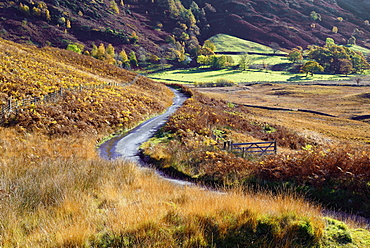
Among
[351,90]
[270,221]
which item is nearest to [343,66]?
[351,90]

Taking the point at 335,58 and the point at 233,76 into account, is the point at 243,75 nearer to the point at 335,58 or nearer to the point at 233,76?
the point at 233,76

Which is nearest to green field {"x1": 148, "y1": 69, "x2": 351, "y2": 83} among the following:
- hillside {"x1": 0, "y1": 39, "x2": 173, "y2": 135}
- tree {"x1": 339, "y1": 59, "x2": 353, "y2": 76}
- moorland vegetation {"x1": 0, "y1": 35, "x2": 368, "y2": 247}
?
tree {"x1": 339, "y1": 59, "x2": 353, "y2": 76}

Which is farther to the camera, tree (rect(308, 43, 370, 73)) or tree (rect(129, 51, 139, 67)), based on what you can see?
tree (rect(129, 51, 139, 67))

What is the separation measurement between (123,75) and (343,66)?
129986 mm

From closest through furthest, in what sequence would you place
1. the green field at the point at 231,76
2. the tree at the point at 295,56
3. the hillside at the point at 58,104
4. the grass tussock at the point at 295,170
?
the grass tussock at the point at 295,170, the hillside at the point at 58,104, the green field at the point at 231,76, the tree at the point at 295,56

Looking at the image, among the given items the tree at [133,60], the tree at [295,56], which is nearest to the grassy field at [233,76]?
the tree at [295,56]

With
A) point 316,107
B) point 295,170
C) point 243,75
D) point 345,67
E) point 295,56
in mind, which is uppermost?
point 295,56

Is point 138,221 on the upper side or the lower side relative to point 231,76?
lower

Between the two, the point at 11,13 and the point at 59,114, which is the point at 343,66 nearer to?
the point at 59,114

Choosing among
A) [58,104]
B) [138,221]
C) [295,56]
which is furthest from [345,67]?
[138,221]

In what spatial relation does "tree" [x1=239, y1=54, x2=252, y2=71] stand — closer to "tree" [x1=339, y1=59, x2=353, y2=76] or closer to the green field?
the green field

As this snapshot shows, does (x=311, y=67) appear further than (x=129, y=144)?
Yes

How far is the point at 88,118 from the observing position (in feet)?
79.8

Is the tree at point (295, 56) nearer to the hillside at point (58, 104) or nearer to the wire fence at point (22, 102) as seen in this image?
the hillside at point (58, 104)
